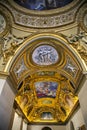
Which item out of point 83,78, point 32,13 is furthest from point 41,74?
point 32,13

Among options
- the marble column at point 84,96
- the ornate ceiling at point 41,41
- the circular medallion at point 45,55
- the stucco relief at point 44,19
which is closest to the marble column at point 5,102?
the ornate ceiling at point 41,41

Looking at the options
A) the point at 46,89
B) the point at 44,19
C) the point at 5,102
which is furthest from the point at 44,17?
the point at 46,89

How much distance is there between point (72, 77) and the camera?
36.1 feet

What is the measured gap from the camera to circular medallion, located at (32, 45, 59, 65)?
35.3 ft

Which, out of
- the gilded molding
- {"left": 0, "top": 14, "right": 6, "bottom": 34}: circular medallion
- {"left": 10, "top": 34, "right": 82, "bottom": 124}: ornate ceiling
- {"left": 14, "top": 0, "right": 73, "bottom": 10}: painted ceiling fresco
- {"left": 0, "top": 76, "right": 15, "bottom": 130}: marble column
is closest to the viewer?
{"left": 0, "top": 76, "right": 15, "bottom": 130}: marble column

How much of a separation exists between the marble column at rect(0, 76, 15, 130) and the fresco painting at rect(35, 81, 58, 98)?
569 centimetres

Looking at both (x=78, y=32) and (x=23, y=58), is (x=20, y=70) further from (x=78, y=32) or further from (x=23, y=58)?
(x=78, y=32)

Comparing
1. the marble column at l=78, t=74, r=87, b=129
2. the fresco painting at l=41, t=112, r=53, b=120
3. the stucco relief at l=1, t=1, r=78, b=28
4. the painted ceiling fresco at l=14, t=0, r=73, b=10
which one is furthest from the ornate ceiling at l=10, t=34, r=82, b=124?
the fresco painting at l=41, t=112, r=53, b=120

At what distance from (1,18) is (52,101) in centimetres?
1319

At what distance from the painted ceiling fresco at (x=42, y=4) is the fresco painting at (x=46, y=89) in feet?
25.9

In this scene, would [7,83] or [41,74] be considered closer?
[7,83]

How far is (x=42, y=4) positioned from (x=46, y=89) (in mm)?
9654

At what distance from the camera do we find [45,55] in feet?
36.3

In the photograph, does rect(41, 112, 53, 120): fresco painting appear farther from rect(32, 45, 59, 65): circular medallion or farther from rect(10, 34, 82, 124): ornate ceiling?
rect(32, 45, 59, 65): circular medallion
